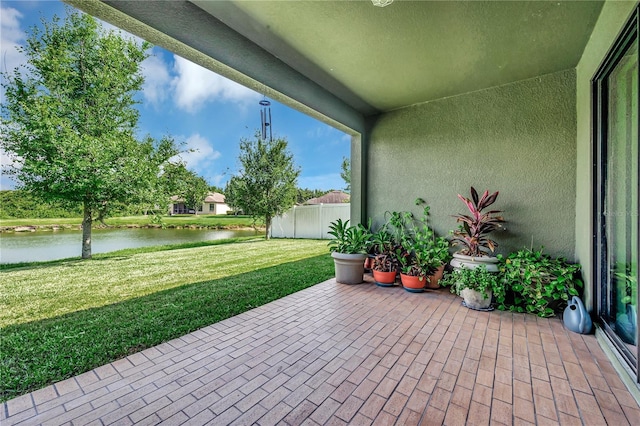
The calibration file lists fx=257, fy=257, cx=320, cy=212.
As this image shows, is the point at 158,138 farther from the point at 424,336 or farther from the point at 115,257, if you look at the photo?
the point at 424,336

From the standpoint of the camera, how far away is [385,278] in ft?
13.1

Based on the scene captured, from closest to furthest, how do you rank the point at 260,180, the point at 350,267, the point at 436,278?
1. the point at 436,278
2. the point at 350,267
3. the point at 260,180

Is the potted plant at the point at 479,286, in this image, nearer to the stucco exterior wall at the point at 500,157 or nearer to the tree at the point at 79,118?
the stucco exterior wall at the point at 500,157

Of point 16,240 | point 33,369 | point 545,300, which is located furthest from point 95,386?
point 16,240

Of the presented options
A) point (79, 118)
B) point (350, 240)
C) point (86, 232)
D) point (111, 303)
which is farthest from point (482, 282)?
point (79, 118)

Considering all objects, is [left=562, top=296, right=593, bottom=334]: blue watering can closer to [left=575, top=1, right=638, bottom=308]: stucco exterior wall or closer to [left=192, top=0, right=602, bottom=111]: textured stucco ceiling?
[left=575, top=1, right=638, bottom=308]: stucco exterior wall

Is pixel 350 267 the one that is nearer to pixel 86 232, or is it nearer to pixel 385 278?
pixel 385 278

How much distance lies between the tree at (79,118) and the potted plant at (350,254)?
621cm

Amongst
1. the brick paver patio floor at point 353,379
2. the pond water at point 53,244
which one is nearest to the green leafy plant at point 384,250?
the brick paver patio floor at point 353,379

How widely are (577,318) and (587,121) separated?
1978mm

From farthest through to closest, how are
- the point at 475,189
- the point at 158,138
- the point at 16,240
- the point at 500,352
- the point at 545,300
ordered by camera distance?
1. the point at 158,138
2. the point at 16,240
3. the point at 475,189
4. the point at 545,300
5. the point at 500,352

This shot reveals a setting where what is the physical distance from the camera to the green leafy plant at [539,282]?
107 inches

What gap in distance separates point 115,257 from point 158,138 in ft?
13.5

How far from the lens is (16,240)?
24.8ft
